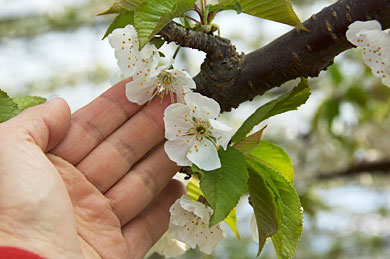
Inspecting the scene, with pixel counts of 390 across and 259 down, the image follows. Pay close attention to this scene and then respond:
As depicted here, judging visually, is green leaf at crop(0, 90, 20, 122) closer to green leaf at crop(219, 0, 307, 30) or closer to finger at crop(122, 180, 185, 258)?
finger at crop(122, 180, 185, 258)

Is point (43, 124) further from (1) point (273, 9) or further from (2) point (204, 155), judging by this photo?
(1) point (273, 9)

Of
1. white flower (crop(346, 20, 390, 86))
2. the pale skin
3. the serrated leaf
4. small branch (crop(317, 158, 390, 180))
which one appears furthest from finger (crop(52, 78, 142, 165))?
small branch (crop(317, 158, 390, 180))

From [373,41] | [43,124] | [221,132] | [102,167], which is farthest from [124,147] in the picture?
[373,41]

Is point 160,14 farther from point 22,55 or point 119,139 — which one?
point 22,55

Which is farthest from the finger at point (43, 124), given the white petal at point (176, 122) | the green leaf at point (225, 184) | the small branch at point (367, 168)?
the small branch at point (367, 168)

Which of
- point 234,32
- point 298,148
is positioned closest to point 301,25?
point 298,148
